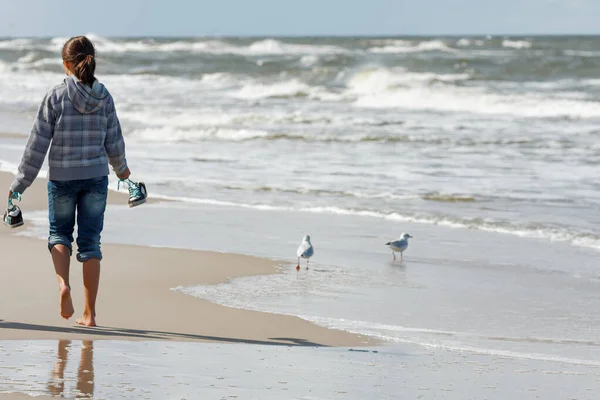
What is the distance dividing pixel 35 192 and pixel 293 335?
19.5 ft

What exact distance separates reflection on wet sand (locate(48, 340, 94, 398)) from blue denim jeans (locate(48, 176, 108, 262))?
0.55m

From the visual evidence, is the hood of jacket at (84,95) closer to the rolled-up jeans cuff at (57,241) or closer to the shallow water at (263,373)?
the rolled-up jeans cuff at (57,241)

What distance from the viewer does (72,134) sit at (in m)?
4.73

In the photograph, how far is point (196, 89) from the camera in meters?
35.2

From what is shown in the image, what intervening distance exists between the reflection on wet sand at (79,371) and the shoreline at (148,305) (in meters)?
0.23

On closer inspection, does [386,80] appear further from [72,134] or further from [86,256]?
[72,134]

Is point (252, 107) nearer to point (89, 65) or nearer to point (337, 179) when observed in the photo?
point (337, 179)

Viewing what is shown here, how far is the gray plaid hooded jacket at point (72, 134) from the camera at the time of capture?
468 cm

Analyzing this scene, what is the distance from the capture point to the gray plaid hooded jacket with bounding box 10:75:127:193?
468 cm

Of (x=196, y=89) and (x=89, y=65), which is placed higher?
(x=196, y=89)

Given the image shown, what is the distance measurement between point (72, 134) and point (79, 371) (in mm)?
1198

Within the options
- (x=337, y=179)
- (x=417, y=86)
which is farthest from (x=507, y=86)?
(x=337, y=179)

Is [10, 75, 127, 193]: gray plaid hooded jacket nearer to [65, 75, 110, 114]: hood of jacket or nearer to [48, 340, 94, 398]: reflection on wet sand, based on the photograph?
[65, 75, 110, 114]: hood of jacket

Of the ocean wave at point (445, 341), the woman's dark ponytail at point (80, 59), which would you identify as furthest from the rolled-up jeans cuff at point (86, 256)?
the ocean wave at point (445, 341)
